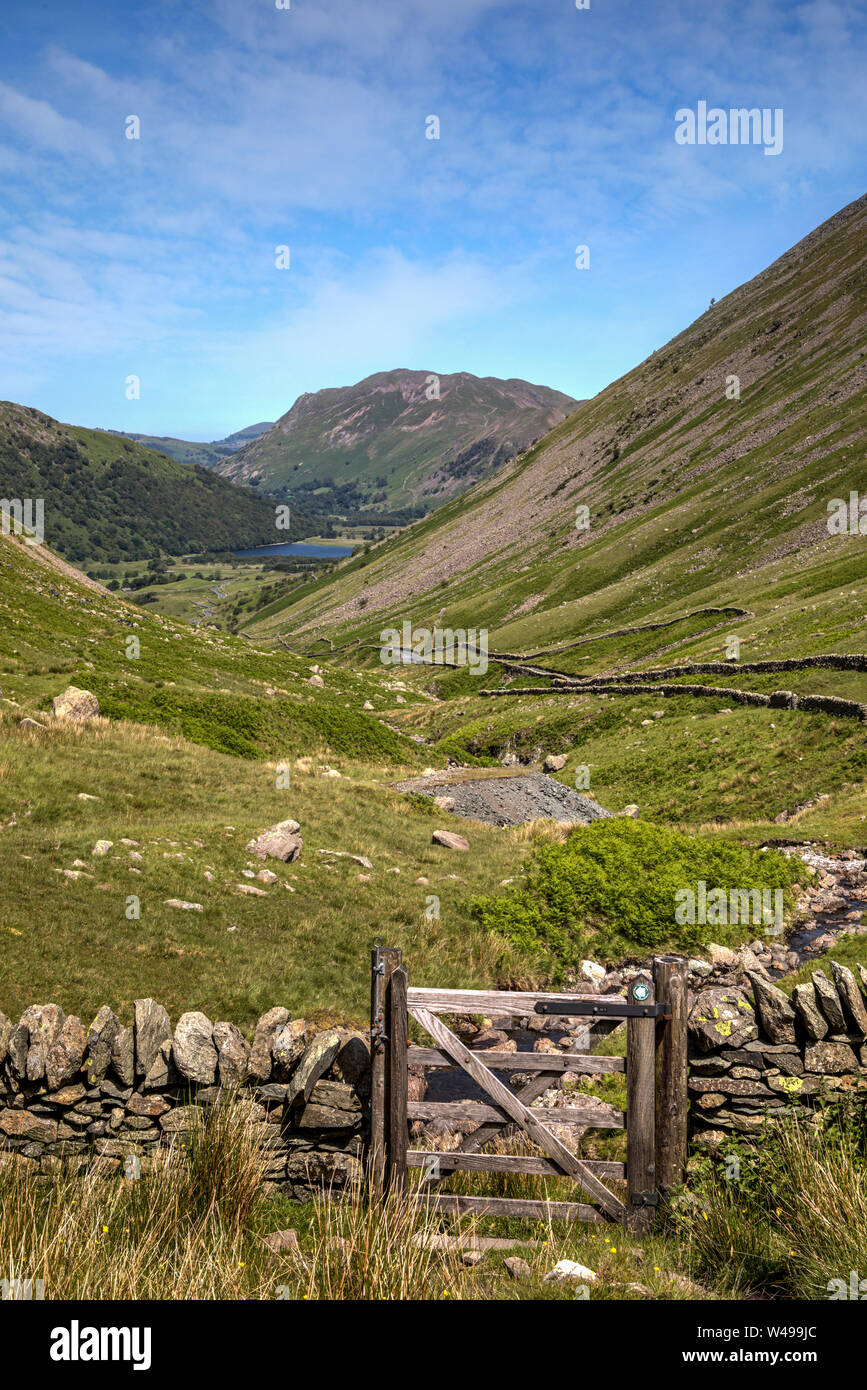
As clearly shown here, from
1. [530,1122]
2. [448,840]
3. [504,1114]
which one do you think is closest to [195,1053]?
[504,1114]

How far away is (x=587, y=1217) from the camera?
8.52 meters

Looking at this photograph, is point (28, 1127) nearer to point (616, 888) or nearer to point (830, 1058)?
point (830, 1058)

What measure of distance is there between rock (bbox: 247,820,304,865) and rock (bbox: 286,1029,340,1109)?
11960mm

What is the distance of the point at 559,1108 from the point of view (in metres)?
8.50

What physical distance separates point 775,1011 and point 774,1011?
1cm

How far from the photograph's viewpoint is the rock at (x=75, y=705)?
28806mm

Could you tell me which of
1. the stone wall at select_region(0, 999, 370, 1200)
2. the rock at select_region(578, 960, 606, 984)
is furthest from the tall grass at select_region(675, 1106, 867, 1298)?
the rock at select_region(578, 960, 606, 984)

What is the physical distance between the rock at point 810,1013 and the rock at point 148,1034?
24.7ft

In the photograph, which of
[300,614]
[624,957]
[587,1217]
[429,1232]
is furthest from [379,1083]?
[300,614]

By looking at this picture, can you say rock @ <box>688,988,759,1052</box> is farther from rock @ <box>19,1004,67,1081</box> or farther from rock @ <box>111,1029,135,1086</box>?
rock @ <box>19,1004,67,1081</box>

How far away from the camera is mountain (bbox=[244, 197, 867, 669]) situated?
7619 cm

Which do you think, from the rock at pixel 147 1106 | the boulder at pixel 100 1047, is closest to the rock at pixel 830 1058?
the rock at pixel 147 1106
